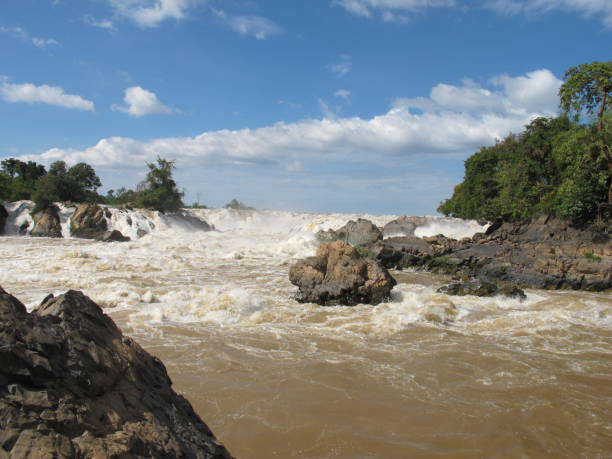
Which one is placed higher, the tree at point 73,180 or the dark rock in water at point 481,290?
the tree at point 73,180

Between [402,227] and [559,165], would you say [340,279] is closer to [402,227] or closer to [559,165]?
[559,165]

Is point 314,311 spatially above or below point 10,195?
below

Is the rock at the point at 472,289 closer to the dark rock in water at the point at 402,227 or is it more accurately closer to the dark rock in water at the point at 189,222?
the dark rock in water at the point at 402,227

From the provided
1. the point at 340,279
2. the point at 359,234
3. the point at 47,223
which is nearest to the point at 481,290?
the point at 340,279

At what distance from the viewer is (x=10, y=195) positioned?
33188mm

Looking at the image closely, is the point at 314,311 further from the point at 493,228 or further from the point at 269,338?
the point at 493,228

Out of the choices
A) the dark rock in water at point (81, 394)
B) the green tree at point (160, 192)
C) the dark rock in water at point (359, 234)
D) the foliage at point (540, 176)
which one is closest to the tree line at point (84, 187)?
the green tree at point (160, 192)

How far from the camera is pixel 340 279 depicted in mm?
10828

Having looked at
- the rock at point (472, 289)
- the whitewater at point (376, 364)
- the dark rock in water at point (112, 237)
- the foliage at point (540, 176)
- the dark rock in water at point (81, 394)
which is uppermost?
the foliage at point (540, 176)

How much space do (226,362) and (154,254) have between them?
1458cm

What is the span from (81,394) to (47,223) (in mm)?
Result: 30334

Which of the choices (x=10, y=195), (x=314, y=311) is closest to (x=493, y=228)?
(x=314, y=311)

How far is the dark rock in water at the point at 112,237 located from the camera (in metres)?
25.6

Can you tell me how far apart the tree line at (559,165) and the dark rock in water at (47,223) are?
90.3 feet
